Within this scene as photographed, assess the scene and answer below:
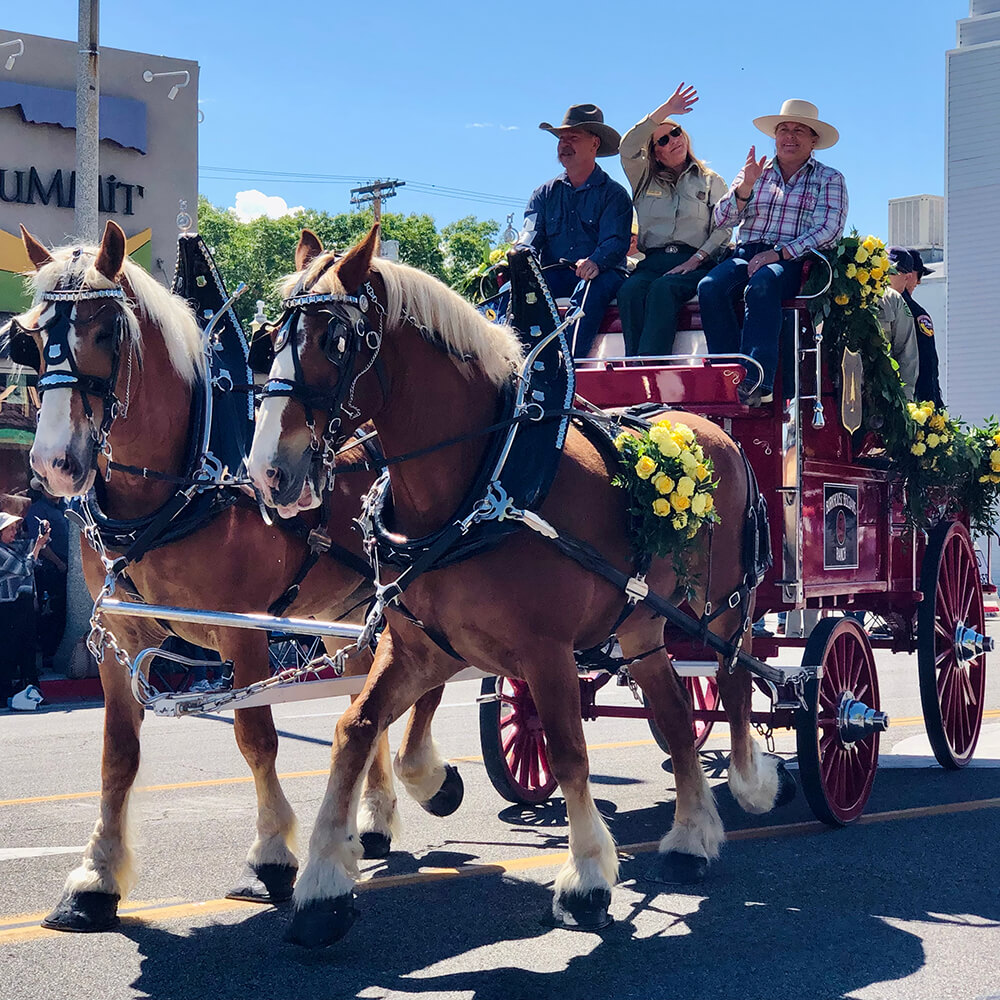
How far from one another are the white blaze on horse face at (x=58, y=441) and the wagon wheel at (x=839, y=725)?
3521mm

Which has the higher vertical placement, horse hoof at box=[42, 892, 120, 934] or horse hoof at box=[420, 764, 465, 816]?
horse hoof at box=[420, 764, 465, 816]

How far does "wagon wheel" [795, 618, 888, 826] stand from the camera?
6.20 metres

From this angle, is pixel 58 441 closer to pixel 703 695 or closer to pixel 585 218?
pixel 585 218

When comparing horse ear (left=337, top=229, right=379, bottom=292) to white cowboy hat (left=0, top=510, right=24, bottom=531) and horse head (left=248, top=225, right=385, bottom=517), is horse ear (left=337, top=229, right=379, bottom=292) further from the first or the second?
white cowboy hat (left=0, top=510, right=24, bottom=531)

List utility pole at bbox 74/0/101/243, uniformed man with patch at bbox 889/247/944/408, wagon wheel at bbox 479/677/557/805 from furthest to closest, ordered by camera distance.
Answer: utility pole at bbox 74/0/101/243
uniformed man with patch at bbox 889/247/944/408
wagon wheel at bbox 479/677/557/805

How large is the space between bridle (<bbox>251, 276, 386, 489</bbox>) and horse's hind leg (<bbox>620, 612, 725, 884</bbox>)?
178 centimetres

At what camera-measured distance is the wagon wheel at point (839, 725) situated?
6199mm

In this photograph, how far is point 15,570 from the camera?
1156cm

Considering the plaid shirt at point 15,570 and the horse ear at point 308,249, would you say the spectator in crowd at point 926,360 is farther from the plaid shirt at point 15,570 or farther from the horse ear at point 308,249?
the plaid shirt at point 15,570

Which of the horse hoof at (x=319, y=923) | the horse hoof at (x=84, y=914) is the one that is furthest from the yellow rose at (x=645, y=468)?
the horse hoof at (x=84, y=914)

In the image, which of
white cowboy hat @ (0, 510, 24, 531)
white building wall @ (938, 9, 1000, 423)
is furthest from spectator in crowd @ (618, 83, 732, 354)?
white building wall @ (938, 9, 1000, 423)

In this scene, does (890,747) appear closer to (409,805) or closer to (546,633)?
(409,805)

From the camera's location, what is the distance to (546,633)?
472 cm

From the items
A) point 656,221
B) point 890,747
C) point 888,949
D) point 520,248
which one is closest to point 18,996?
point 888,949
